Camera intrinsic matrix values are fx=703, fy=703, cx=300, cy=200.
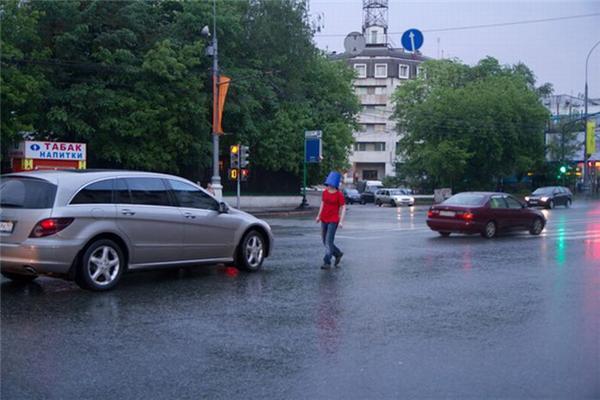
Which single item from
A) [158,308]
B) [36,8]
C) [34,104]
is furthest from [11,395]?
[36,8]

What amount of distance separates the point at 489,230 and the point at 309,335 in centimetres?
1347

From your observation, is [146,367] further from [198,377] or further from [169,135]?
[169,135]

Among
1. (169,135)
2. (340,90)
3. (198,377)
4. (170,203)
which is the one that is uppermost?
(340,90)

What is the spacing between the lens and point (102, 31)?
3250 centimetres

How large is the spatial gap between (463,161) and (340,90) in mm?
15902

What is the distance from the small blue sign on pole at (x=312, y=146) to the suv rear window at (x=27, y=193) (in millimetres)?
30541

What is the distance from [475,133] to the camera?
59.9 m

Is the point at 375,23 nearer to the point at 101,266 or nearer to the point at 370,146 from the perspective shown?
the point at 370,146

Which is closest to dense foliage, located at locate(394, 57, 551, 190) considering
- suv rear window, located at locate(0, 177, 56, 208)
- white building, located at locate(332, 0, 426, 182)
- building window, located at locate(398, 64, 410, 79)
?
white building, located at locate(332, 0, 426, 182)

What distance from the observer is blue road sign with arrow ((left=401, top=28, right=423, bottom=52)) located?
69.8 feet

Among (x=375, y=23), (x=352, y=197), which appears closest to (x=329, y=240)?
(x=352, y=197)

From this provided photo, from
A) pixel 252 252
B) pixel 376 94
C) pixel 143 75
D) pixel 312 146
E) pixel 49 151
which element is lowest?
pixel 252 252

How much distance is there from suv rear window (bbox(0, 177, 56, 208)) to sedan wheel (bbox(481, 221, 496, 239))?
13302mm

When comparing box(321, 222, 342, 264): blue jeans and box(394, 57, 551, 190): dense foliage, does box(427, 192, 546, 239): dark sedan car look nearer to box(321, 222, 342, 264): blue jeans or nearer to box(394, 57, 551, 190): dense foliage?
box(321, 222, 342, 264): blue jeans
